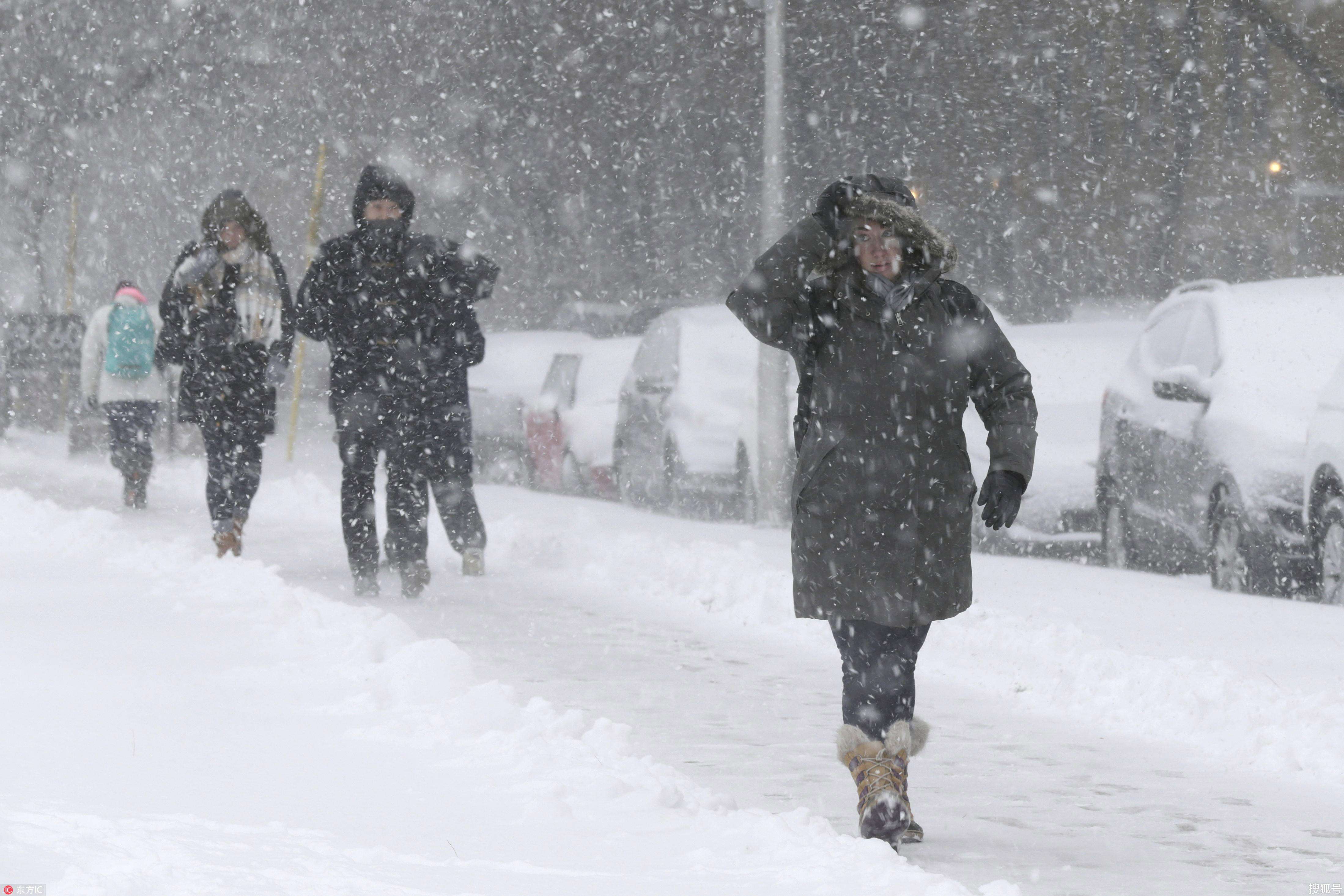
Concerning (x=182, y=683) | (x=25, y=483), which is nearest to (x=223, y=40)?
(x=25, y=483)

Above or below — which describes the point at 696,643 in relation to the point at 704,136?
below

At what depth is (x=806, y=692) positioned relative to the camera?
277 inches

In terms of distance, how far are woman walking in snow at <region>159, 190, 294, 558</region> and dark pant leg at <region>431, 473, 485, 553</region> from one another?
0.91 m

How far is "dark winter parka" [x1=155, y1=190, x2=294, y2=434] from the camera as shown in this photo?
9.35m

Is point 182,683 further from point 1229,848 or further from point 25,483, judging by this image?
point 25,483

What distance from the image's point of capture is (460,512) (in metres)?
9.73

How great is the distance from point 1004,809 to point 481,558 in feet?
17.7

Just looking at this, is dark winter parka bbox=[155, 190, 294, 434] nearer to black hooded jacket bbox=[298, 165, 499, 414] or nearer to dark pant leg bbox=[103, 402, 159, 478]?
black hooded jacket bbox=[298, 165, 499, 414]

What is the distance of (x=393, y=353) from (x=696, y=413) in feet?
19.8

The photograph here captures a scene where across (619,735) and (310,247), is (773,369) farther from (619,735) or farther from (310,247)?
(619,735)

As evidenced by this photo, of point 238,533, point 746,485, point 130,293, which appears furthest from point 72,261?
point 238,533

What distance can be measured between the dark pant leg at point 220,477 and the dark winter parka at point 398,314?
82cm

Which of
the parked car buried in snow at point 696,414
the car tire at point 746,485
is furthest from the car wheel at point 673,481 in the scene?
the car tire at point 746,485

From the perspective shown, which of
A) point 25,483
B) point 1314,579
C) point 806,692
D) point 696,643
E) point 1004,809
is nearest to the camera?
point 1004,809
